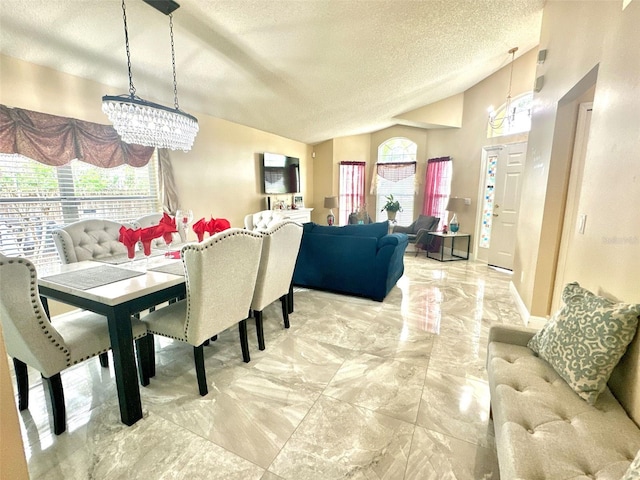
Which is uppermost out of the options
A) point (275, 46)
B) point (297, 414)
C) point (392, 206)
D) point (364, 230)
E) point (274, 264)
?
point (275, 46)

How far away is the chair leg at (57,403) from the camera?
1.53 m

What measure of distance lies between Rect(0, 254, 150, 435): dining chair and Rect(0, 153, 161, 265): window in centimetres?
157

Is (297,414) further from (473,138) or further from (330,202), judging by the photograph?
(473,138)

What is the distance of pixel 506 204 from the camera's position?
5098 millimetres

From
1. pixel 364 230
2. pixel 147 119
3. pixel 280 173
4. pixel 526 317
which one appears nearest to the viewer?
pixel 147 119

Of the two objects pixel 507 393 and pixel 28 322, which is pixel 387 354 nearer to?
pixel 507 393

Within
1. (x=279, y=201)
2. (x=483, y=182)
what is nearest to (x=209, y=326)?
(x=279, y=201)

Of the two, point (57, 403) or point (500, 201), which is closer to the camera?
point (57, 403)

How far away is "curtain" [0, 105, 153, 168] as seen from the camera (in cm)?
247

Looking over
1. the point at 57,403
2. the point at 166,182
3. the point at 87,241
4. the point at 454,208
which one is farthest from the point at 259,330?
the point at 454,208

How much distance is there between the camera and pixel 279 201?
6.01 meters

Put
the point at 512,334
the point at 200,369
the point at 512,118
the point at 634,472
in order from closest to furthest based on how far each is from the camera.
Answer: the point at 634,472 → the point at 512,334 → the point at 200,369 → the point at 512,118

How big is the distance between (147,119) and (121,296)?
4.44 ft

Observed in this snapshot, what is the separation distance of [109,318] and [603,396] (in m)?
2.33
